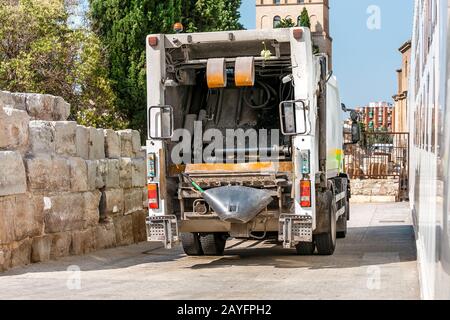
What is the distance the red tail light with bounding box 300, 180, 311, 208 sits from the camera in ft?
38.3

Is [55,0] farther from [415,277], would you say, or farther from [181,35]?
[415,277]

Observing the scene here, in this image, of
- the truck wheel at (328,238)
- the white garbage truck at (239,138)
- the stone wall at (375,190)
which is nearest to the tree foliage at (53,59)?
the stone wall at (375,190)

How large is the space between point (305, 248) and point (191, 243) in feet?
6.20

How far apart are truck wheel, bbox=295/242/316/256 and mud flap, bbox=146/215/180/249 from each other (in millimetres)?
2517

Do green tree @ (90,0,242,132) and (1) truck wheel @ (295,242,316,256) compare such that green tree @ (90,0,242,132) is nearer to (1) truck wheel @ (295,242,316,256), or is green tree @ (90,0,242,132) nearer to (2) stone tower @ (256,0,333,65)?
(1) truck wheel @ (295,242,316,256)

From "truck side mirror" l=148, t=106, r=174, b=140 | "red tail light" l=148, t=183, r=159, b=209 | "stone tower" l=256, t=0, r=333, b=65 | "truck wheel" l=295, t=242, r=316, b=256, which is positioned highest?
"stone tower" l=256, t=0, r=333, b=65

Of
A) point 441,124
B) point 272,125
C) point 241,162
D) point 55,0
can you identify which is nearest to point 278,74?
point 272,125

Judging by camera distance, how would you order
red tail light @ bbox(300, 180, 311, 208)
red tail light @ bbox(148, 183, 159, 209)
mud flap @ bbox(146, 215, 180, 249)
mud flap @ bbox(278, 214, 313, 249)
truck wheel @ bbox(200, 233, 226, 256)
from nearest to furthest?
mud flap @ bbox(278, 214, 313, 249) < red tail light @ bbox(300, 180, 311, 208) < mud flap @ bbox(146, 215, 180, 249) < red tail light @ bbox(148, 183, 159, 209) < truck wheel @ bbox(200, 233, 226, 256)

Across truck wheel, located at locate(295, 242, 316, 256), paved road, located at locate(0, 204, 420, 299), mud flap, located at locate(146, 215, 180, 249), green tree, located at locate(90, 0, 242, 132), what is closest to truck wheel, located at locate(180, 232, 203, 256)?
paved road, located at locate(0, 204, 420, 299)

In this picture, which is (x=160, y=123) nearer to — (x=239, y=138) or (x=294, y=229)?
(x=239, y=138)

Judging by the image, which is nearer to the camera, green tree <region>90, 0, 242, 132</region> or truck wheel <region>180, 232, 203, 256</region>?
truck wheel <region>180, 232, 203, 256</region>

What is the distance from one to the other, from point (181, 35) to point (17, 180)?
125 inches

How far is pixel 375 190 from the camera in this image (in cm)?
3244

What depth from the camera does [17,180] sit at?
11.8m
